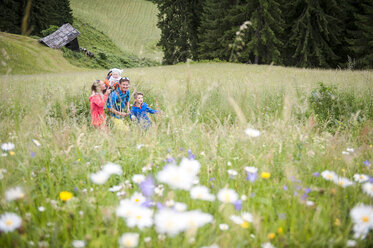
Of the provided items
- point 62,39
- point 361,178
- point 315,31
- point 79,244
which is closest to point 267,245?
point 79,244

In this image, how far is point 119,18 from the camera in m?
53.6

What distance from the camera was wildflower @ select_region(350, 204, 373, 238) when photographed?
106 centimetres

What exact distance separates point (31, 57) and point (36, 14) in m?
14.9

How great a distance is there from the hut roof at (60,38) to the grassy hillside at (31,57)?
76 cm

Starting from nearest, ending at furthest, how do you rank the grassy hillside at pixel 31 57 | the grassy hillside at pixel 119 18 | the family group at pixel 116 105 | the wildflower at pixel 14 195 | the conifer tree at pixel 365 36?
the wildflower at pixel 14 195 < the family group at pixel 116 105 < the grassy hillside at pixel 31 57 < the conifer tree at pixel 365 36 < the grassy hillside at pixel 119 18

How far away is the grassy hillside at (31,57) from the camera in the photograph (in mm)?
19272

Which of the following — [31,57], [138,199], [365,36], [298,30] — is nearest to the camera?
[138,199]

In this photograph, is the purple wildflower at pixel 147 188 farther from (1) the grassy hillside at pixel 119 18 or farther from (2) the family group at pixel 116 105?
(1) the grassy hillside at pixel 119 18

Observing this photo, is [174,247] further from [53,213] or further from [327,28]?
[327,28]

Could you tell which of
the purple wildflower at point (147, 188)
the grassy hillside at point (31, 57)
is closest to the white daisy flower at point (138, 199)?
the purple wildflower at point (147, 188)

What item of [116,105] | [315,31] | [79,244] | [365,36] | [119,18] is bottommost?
[116,105]

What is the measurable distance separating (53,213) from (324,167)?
6.04 feet

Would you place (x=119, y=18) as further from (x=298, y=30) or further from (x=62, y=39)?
(x=298, y=30)

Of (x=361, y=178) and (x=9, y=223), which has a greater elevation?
(x=361, y=178)
